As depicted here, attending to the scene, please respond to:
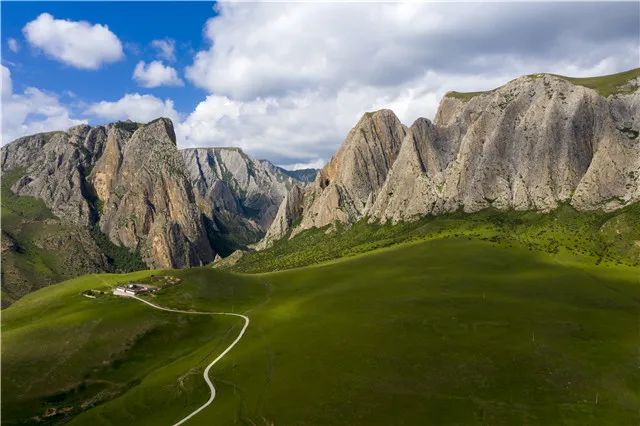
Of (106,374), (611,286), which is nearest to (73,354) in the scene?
(106,374)

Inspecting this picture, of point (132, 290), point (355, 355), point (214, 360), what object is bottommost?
point (355, 355)

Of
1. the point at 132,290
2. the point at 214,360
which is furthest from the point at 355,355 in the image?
the point at 132,290

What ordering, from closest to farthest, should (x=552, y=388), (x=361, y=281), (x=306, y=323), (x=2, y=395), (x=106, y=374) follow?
(x=552, y=388) → (x=2, y=395) → (x=106, y=374) → (x=306, y=323) → (x=361, y=281)

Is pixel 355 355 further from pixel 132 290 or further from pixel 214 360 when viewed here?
pixel 132 290

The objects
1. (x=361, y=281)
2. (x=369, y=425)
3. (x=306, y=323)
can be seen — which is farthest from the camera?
(x=361, y=281)

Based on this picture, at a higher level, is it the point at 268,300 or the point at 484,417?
the point at 268,300

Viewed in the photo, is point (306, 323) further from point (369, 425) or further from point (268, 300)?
point (369, 425)
